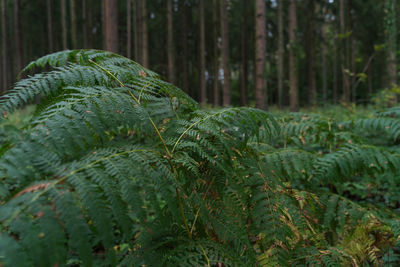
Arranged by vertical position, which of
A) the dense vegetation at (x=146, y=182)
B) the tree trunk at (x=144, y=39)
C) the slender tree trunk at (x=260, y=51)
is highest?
the tree trunk at (x=144, y=39)

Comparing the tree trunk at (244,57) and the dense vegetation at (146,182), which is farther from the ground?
the tree trunk at (244,57)

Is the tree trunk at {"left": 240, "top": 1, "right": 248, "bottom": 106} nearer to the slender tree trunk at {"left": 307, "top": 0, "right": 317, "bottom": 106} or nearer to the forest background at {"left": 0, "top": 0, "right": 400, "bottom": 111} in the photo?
the forest background at {"left": 0, "top": 0, "right": 400, "bottom": 111}

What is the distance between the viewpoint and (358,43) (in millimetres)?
26984

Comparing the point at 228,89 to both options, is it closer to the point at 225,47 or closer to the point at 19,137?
the point at 225,47

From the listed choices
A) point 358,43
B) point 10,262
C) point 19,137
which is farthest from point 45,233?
point 358,43

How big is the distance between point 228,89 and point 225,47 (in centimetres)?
223

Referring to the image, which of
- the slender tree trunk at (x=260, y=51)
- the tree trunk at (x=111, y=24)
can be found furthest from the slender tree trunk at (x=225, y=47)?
the tree trunk at (x=111, y=24)

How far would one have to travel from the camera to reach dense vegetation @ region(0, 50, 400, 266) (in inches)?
31.6

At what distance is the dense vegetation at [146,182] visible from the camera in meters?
0.80

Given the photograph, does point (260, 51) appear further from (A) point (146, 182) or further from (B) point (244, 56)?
(B) point (244, 56)

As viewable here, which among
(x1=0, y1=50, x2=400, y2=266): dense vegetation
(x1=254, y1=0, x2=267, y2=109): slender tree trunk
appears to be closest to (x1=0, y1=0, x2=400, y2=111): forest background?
(x1=254, y1=0, x2=267, y2=109): slender tree trunk

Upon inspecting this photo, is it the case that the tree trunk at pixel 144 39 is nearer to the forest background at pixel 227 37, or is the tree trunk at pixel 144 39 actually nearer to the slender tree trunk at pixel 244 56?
the forest background at pixel 227 37

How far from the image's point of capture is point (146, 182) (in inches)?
40.2

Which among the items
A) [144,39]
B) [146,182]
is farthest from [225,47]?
[146,182]
